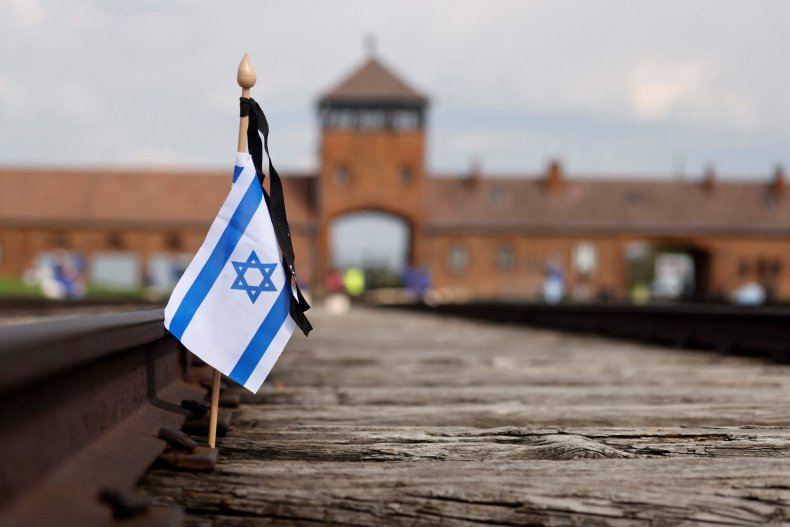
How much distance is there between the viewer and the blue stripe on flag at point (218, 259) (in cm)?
265

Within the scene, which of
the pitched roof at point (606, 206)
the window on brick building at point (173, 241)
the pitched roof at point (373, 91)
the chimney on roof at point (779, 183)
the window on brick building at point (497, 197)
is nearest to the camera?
the pitched roof at point (373, 91)

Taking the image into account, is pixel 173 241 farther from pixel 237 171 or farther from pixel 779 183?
pixel 237 171

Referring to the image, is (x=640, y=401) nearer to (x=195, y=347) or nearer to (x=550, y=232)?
(x=195, y=347)

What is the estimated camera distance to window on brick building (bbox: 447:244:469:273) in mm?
50094

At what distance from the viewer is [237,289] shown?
2.68 meters

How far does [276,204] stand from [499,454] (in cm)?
99

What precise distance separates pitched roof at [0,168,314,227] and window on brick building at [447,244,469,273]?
8.04 m

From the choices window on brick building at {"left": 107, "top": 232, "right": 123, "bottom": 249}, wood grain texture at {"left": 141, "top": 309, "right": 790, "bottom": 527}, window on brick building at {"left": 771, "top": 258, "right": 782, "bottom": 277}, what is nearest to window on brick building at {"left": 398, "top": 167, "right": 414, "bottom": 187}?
window on brick building at {"left": 107, "top": 232, "right": 123, "bottom": 249}

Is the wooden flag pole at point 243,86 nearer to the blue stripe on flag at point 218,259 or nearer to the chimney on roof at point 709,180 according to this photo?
the blue stripe on flag at point 218,259

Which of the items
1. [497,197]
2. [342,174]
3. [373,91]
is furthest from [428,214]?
[373,91]

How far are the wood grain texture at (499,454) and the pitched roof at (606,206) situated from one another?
1808 inches

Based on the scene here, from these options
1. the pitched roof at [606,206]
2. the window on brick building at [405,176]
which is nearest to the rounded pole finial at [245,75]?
the window on brick building at [405,176]

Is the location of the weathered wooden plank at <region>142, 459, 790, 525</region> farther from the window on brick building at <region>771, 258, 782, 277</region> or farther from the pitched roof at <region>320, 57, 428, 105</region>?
the window on brick building at <region>771, 258, 782, 277</region>

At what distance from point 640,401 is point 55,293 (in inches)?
1062
